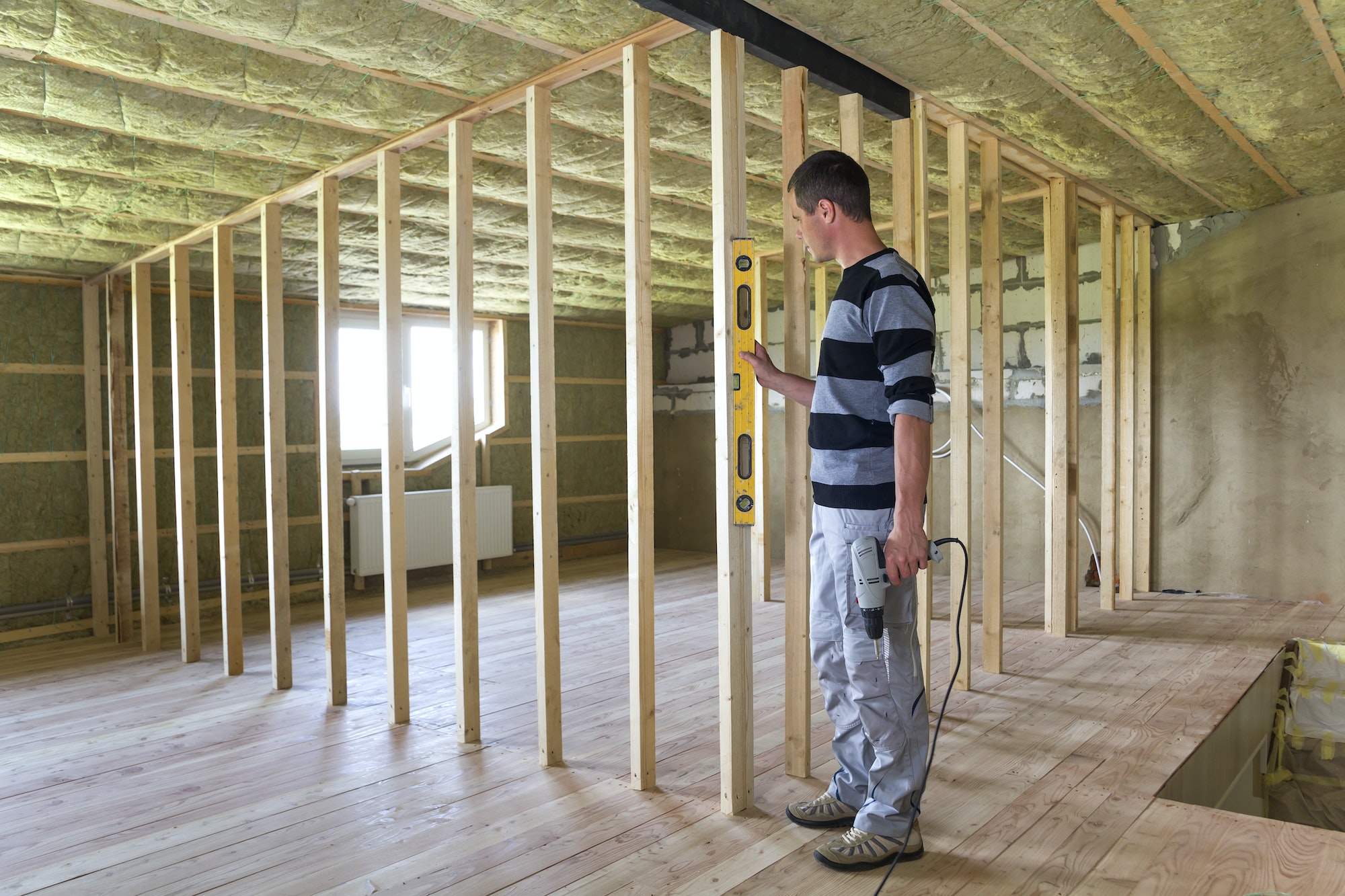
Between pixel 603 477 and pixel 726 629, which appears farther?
pixel 603 477

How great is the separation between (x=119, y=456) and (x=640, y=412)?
13.1 ft

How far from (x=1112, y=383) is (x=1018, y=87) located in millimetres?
2415

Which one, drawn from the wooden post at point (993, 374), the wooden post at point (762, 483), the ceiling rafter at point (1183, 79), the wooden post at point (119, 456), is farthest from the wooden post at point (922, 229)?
the wooden post at point (119, 456)

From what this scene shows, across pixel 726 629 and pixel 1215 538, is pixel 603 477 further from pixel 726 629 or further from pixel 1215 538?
pixel 726 629

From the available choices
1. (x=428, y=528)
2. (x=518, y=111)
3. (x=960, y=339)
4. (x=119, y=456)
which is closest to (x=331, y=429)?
(x=518, y=111)

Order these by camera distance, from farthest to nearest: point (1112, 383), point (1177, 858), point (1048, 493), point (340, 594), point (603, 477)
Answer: point (603, 477)
point (1112, 383)
point (1048, 493)
point (340, 594)
point (1177, 858)

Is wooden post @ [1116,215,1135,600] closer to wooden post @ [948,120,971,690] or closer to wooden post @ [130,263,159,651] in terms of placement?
wooden post @ [948,120,971,690]

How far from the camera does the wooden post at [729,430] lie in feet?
8.07

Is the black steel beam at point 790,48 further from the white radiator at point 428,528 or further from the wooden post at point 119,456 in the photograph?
the wooden post at point 119,456

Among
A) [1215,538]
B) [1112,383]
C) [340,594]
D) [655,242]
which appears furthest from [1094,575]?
[340,594]

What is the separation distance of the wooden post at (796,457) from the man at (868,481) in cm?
36

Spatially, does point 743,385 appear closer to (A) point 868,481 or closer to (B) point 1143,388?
(A) point 868,481

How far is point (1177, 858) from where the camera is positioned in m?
2.18

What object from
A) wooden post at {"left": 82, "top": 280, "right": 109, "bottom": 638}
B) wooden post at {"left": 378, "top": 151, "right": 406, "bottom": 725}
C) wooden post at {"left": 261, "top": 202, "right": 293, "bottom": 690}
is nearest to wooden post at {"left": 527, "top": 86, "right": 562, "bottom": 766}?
wooden post at {"left": 378, "top": 151, "right": 406, "bottom": 725}
